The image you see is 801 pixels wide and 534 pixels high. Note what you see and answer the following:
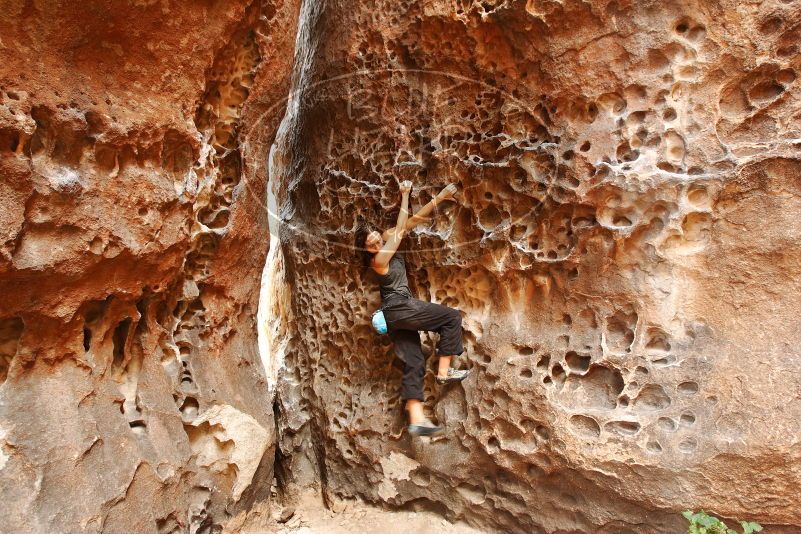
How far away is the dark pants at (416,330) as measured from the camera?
2.97m

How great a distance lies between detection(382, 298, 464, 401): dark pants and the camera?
297 centimetres

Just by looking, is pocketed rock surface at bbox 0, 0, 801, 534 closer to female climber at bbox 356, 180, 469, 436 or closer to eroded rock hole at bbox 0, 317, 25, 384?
eroded rock hole at bbox 0, 317, 25, 384

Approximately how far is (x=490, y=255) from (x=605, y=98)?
937 mm

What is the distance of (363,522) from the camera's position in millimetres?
3244

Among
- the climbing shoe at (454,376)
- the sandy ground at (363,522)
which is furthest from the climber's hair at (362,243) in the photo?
the sandy ground at (363,522)

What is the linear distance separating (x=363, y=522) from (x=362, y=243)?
5.24ft

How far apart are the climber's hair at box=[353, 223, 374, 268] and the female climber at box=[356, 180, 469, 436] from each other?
19cm

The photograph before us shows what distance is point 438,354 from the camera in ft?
9.88

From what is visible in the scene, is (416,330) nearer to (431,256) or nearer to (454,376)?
(454,376)

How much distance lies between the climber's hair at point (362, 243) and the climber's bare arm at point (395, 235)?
0.71 ft

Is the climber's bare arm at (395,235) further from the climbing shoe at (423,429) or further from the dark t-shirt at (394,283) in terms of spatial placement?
the climbing shoe at (423,429)

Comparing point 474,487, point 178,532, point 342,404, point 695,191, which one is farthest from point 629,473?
point 178,532

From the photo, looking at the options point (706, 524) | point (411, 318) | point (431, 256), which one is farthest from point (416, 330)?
point (706, 524)

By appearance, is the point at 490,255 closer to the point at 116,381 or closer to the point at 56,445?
the point at 116,381
